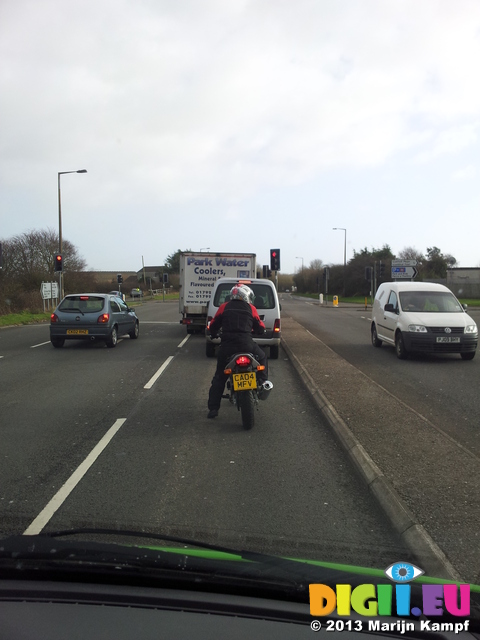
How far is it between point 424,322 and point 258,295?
3.98 metres

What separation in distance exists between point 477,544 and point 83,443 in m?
4.21

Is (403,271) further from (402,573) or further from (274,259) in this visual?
(402,573)

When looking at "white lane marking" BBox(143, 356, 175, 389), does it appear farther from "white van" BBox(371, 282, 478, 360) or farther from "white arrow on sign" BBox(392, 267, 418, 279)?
"white arrow on sign" BBox(392, 267, 418, 279)

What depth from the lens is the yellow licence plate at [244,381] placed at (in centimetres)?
681

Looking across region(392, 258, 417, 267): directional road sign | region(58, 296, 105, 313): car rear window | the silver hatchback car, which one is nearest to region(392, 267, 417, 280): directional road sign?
region(392, 258, 417, 267): directional road sign

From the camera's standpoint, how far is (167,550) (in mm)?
2707

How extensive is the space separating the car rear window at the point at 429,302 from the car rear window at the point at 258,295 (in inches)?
140

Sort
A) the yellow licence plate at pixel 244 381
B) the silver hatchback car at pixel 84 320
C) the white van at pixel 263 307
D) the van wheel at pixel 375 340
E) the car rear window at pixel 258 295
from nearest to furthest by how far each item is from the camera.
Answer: the yellow licence plate at pixel 244 381 → the white van at pixel 263 307 → the car rear window at pixel 258 295 → the silver hatchback car at pixel 84 320 → the van wheel at pixel 375 340

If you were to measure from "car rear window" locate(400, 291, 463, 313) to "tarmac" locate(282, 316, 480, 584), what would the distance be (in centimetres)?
611

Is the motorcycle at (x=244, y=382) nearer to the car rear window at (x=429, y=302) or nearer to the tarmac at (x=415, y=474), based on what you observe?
the tarmac at (x=415, y=474)

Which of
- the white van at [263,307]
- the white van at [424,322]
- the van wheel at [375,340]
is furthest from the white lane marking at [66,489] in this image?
the van wheel at [375,340]

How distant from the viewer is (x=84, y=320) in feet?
51.6

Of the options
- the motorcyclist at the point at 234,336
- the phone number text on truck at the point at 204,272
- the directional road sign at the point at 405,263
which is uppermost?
the directional road sign at the point at 405,263

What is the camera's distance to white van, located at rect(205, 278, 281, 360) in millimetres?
13367
